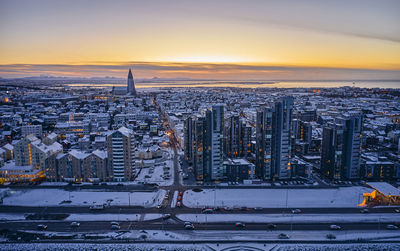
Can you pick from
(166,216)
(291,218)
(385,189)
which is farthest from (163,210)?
(385,189)

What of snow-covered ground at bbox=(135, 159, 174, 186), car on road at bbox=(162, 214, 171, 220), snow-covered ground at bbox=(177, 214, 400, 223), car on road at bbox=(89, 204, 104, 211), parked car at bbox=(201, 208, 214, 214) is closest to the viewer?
snow-covered ground at bbox=(177, 214, 400, 223)

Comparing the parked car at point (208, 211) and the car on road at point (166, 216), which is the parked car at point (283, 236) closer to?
the parked car at point (208, 211)

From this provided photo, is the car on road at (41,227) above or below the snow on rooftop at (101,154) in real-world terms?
below

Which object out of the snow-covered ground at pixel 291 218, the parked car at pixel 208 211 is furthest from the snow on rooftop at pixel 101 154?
the parked car at pixel 208 211

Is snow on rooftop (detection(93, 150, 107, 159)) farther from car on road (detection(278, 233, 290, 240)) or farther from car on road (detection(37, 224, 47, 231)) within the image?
car on road (detection(278, 233, 290, 240))

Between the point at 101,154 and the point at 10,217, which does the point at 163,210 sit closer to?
the point at 101,154

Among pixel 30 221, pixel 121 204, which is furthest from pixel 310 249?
pixel 30 221

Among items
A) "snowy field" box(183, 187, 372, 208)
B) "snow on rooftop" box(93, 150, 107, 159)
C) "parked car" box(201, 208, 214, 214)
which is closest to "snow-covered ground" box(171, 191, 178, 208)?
"snowy field" box(183, 187, 372, 208)
